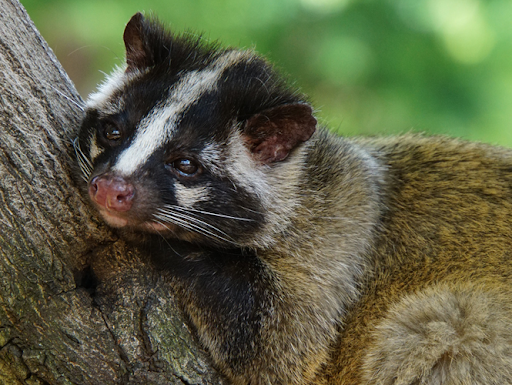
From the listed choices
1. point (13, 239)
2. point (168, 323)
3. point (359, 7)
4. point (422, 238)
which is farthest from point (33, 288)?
point (359, 7)

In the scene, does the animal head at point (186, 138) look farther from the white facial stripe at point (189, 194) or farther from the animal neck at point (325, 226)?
the animal neck at point (325, 226)

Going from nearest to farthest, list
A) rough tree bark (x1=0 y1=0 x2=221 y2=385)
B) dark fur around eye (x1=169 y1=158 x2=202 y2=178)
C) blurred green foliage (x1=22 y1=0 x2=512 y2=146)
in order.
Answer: rough tree bark (x1=0 y1=0 x2=221 y2=385)
dark fur around eye (x1=169 y1=158 x2=202 y2=178)
blurred green foliage (x1=22 y1=0 x2=512 y2=146)

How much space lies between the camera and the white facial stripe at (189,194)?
11.3 feet

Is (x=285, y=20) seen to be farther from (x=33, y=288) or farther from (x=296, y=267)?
(x=33, y=288)

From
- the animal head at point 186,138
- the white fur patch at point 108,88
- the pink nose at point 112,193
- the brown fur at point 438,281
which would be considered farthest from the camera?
the white fur patch at point 108,88

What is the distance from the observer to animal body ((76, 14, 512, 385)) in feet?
11.5

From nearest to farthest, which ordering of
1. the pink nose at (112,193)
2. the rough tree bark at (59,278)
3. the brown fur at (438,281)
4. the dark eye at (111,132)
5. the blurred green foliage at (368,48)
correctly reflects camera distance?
the rough tree bark at (59,278), the pink nose at (112,193), the dark eye at (111,132), the brown fur at (438,281), the blurred green foliage at (368,48)

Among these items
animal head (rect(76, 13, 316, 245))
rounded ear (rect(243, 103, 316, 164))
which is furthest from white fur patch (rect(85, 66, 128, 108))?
rounded ear (rect(243, 103, 316, 164))

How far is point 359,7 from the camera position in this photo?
662 centimetres

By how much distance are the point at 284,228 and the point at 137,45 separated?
1.62m

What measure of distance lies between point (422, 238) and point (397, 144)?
3.25 ft

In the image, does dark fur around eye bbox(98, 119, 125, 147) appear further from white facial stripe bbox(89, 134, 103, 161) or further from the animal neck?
the animal neck

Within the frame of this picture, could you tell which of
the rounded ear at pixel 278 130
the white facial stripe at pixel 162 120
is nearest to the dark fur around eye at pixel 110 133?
the white facial stripe at pixel 162 120

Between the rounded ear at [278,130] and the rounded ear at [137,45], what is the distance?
2.89ft
